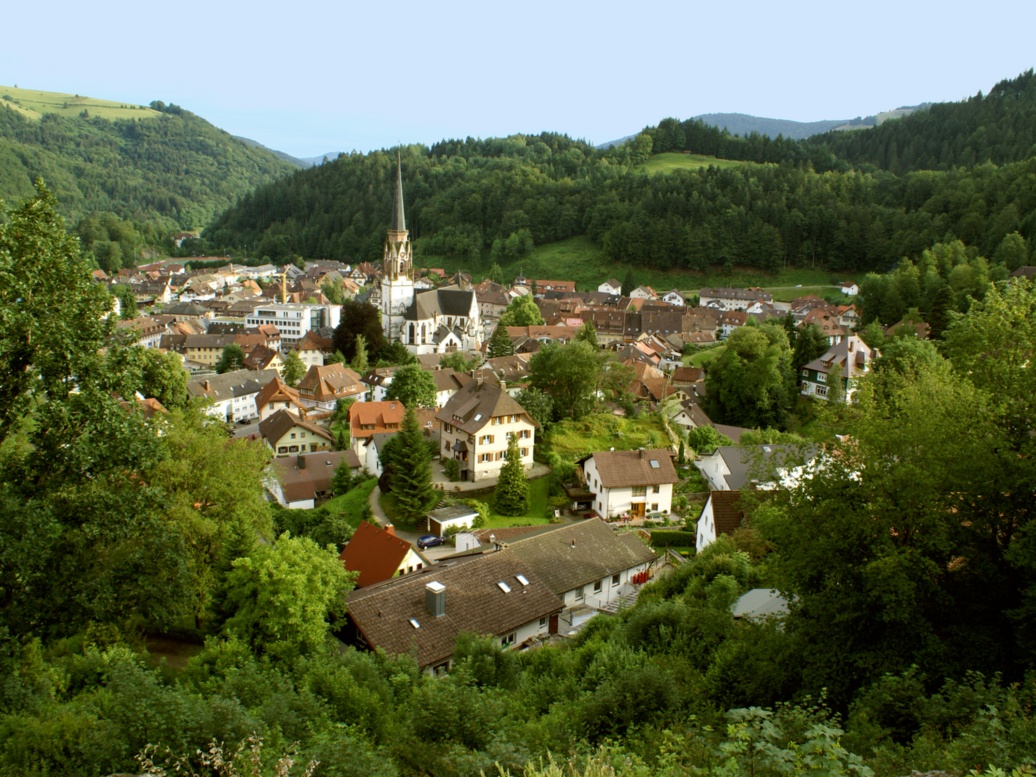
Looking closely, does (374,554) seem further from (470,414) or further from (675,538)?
(675,538)

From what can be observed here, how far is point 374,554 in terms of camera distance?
75.4 ft

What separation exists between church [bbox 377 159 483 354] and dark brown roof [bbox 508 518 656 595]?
4561cm

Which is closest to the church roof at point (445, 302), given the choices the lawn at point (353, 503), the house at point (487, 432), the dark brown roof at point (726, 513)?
the lawn at point (353, 503)

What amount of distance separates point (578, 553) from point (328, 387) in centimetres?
3386

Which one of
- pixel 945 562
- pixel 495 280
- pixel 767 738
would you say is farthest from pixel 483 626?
pixel 495 280

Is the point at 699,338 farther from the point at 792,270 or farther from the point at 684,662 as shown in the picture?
the point at 684,662

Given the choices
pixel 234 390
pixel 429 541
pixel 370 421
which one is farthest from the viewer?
pixel 234 390

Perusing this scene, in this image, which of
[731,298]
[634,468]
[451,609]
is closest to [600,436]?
[634,468]

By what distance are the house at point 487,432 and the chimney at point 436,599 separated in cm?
1319

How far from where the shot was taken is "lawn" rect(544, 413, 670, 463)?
111 ft

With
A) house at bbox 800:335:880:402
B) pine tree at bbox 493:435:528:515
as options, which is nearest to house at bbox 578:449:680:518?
pine tree at bbox 493:435:528:515

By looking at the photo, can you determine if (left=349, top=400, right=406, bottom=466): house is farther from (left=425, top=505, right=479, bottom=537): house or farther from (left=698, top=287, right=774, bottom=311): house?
(left=698, top=287, right=774, bottom=311): house

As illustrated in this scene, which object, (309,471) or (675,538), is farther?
(309,471)

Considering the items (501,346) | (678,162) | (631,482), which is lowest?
(631,482)
